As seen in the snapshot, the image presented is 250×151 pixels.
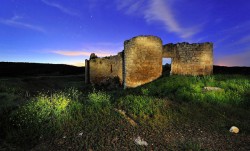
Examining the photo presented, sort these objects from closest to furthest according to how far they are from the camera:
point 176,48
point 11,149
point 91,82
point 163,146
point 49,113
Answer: point 11,149 → point 163,146 → point 49,113 → point 176,48 → point 91,82

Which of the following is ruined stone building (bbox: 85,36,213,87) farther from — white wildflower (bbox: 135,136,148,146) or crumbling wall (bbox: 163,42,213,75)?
white wildflower (bbox: 135,136,148,146)

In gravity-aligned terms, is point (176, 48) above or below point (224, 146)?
above

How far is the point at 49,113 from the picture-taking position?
23.1 feet

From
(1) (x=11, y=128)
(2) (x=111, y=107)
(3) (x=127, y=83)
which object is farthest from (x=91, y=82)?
(1) (x=11, y=128)

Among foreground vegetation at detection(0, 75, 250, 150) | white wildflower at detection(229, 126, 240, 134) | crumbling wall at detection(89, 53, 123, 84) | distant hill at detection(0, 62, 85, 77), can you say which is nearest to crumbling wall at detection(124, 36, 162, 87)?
crumbling wall at detection(89, 53, 123, 84)

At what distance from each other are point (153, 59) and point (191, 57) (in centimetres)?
360

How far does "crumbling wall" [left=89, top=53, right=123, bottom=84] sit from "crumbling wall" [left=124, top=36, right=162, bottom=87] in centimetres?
316

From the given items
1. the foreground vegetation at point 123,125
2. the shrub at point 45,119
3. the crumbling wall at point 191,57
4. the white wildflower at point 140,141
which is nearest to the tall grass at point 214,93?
the foreground vegetation at point 123,125

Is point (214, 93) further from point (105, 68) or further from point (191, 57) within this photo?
point (105, 68)

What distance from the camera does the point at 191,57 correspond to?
19.2 metres

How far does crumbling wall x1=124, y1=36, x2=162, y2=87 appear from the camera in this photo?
690 inches

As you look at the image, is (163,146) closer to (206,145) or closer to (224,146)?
Answer: (206,145)

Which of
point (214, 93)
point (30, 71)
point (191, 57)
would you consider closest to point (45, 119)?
point (214, 93)

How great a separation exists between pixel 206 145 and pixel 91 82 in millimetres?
21910
